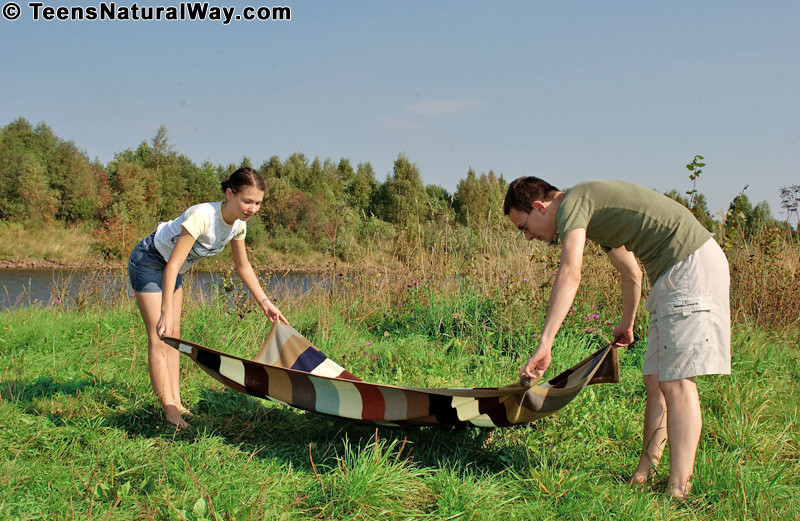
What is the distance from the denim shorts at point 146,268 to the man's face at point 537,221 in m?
1.97

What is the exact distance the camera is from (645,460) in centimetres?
276

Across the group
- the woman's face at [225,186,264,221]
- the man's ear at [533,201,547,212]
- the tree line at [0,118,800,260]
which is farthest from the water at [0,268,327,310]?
the tree line at [0,118,800,260]

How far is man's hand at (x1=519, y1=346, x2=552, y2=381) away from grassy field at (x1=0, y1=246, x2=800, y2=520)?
1.74 feet

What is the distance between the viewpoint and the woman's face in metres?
3.16

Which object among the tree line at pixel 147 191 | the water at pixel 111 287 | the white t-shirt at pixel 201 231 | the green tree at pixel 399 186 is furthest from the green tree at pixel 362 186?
the white t-shirt at pixel 201 231

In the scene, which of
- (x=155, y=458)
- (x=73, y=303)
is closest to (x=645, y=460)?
(x=155, y=458)

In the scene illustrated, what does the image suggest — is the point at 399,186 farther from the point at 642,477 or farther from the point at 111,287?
the point at 642,477

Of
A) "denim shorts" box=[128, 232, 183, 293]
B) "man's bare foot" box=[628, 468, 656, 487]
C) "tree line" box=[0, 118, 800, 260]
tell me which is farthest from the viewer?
"tree line" box=[0, 118, 800, 260]

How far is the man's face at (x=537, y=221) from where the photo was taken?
2.60 meters

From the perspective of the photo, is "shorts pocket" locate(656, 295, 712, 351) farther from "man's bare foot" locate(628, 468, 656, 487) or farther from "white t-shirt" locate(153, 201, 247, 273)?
"white t-shirt" locate(153, 201, 247, 273)

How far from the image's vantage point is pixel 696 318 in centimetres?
245

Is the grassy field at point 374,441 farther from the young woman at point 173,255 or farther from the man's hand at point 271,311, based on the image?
the man's hand at point 271,311

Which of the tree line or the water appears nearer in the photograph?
the water

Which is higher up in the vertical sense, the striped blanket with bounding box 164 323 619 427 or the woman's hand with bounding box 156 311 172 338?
the woman's hand with bounding box 156 311 172 338
